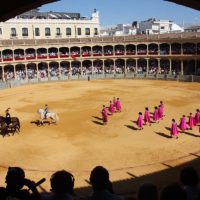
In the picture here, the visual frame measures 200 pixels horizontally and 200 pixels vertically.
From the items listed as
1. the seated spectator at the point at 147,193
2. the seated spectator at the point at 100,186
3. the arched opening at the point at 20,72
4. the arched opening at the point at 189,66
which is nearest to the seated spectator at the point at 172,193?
the seated spectator at the point at 147,193

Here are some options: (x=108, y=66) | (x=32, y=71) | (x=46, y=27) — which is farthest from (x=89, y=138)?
(x=46, y=27)

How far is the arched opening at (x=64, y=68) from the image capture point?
2293 inches

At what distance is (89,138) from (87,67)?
42.1 m

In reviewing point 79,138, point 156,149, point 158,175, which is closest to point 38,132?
point 79,138

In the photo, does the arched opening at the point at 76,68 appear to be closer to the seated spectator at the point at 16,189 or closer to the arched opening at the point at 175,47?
the arched opening at the point at 175,47

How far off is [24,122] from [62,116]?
3192mm

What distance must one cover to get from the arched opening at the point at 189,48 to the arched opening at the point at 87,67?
1599 centimetres

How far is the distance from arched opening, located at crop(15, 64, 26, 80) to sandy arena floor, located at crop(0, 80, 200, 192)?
1544 cm

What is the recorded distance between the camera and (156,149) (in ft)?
62.1

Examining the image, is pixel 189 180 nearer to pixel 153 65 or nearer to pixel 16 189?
pixel 16 189

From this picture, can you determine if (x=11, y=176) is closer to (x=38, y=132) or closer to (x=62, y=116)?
(x=38, y=132)

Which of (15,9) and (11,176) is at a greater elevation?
(15,9)

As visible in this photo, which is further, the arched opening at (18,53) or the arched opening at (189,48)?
the arched opening at (18,53)

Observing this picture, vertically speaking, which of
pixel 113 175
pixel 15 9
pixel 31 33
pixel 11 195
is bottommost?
pixel 113 175
